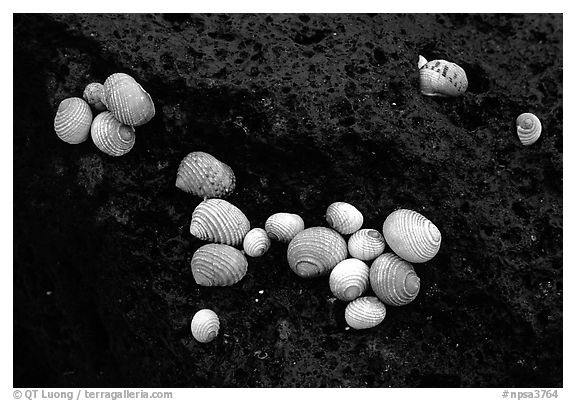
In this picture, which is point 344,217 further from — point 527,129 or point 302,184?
point 527,129

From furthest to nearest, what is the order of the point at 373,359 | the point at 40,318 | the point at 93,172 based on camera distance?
the point at 40,318
the point at 93,172
the point at 373,359

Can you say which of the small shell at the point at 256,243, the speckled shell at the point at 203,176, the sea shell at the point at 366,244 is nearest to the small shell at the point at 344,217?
the sea shell at the point at 366,244

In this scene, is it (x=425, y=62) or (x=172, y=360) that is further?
(x=425, y=62)

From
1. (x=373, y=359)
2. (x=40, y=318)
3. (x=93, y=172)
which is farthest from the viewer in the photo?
(x=40, y=318)

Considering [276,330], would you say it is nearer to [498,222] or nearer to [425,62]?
[498,222]

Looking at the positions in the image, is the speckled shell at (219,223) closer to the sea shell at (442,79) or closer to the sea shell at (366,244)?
the sea shell at (366,244)
